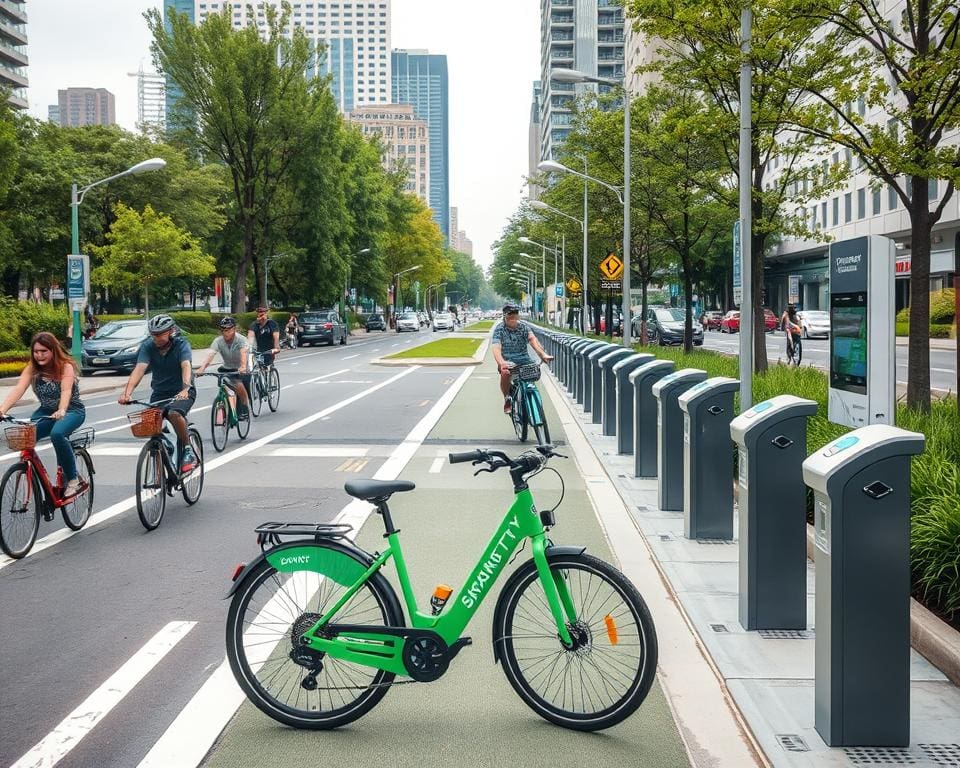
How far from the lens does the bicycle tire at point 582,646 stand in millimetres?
4301

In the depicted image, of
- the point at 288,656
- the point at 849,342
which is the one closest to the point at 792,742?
the point at 288,656

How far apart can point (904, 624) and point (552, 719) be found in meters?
1.42

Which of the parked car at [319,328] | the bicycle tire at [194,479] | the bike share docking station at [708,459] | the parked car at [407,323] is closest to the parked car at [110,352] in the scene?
the bicycle tire at [194,479]

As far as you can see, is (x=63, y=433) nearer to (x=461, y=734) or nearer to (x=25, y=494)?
(x=25, y=494)

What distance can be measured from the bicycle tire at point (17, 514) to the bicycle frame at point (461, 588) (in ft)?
13.3

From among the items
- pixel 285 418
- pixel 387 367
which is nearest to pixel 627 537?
pixel 285 418

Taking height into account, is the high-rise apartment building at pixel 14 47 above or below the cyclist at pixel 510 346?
above

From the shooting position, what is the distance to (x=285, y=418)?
1864 centimetres

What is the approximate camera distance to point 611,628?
14.2 feet

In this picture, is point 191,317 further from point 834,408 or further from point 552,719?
point 552,719

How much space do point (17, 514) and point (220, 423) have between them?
6.55 meters

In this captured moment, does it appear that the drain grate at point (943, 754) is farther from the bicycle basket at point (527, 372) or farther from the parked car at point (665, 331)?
the parked car at point (665, 331)

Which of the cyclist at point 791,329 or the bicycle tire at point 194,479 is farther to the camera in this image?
the cyclist at point 791,329

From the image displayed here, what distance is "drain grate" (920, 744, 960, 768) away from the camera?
3990 mm
